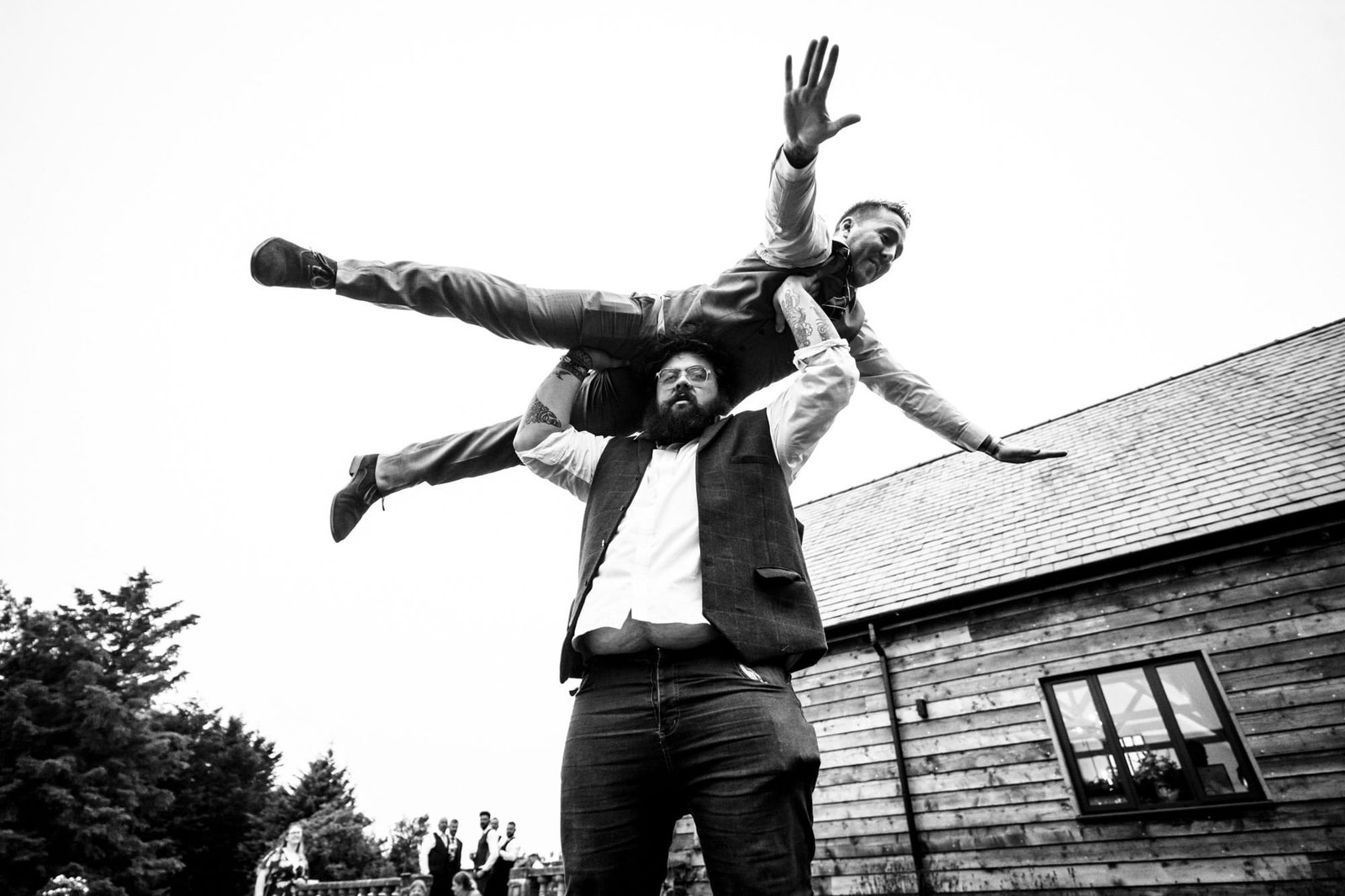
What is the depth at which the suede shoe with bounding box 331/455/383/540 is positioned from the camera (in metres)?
3.12

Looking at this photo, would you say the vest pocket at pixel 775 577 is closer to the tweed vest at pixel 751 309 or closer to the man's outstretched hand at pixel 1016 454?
the tweed vest at pixel 751 309

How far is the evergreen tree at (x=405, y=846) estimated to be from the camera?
96.0ft

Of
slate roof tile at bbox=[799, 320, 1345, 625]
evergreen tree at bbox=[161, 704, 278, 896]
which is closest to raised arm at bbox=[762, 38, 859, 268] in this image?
slate roof tile at bbox=[799, 320, 1345, 625]

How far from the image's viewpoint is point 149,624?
2175cm

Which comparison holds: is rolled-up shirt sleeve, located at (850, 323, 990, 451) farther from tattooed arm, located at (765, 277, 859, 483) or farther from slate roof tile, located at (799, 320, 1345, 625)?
slate roof tile, located at (799, 320, 1345, 625)

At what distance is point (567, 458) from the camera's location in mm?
2264

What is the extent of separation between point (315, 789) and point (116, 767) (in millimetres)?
10911

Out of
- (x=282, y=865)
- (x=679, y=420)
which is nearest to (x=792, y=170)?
(x=679, y=420)

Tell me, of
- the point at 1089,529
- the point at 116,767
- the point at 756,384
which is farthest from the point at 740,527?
the point at 116,767

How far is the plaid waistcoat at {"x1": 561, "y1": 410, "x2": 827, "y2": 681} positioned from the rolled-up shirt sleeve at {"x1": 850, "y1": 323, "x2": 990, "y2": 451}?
4.66 feet

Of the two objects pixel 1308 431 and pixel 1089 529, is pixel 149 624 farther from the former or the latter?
pixel 1308 431

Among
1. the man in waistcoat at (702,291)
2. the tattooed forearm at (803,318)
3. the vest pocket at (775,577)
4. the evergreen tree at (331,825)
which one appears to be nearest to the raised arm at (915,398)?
the man in waistcoat at (702,291)

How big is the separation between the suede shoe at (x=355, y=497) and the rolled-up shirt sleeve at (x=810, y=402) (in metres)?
1.99

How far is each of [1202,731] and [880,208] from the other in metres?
5.85
